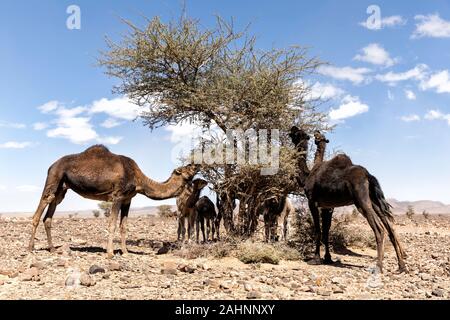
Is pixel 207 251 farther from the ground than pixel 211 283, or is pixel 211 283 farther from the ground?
pixel 207 251

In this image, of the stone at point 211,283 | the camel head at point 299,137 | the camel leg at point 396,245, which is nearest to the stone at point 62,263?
the stone at point 211,283

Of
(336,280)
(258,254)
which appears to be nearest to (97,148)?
(258,254)

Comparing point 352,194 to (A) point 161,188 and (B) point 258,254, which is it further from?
(A) point 161,188

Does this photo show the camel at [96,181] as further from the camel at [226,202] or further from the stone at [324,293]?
the stone at [324,293]

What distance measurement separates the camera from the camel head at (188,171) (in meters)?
13.4

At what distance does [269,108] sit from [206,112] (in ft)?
6.36

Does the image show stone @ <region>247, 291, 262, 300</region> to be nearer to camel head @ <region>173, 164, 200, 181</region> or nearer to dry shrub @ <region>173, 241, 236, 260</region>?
dry shrub @ <region>173, 241, 236, 260</region>

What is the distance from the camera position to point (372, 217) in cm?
1060

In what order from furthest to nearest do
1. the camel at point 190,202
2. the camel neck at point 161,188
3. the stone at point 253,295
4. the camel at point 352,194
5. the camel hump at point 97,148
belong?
the camel at point 190,202, the camel neck at point 161,188, the camel hump at point 97,148, the camel at point 352,194, the stone at point 253,295

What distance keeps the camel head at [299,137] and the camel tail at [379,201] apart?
272 cm

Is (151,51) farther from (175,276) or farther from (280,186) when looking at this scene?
(175,276)

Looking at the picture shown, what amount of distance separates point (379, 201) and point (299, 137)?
3296 mm
